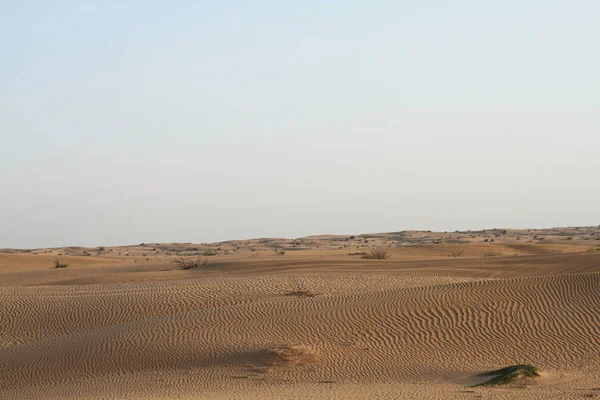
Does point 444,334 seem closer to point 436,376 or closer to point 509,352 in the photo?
point 509,352

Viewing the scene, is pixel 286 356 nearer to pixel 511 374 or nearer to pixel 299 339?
pixel 299 339

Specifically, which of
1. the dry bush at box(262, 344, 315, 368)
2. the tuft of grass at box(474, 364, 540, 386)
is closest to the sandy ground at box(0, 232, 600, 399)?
the dry bush at box(262, 344, 315, 368)

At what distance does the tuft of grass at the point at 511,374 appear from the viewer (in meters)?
13.0

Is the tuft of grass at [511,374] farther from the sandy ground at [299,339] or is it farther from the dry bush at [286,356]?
the dry bush at [286,356]

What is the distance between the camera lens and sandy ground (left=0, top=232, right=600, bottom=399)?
1371 cm

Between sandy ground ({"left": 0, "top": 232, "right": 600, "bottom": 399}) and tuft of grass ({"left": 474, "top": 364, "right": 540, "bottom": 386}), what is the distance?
0.22 meters

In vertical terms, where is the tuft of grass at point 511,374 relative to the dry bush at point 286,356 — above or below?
below

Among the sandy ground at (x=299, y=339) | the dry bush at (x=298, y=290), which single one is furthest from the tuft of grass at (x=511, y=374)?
the dry bush at (x=298, y=290)

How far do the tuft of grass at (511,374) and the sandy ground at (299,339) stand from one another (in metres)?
0.22

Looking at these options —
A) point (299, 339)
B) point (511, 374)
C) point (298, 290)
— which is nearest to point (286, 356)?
point (299, 339)

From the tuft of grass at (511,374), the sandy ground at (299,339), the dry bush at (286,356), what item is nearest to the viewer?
the tuft of grass at (511,374)

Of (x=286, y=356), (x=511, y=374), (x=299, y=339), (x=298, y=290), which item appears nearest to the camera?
(x=511, y=374)

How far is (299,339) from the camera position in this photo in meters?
16.6

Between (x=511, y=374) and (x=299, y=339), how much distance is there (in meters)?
4.96
